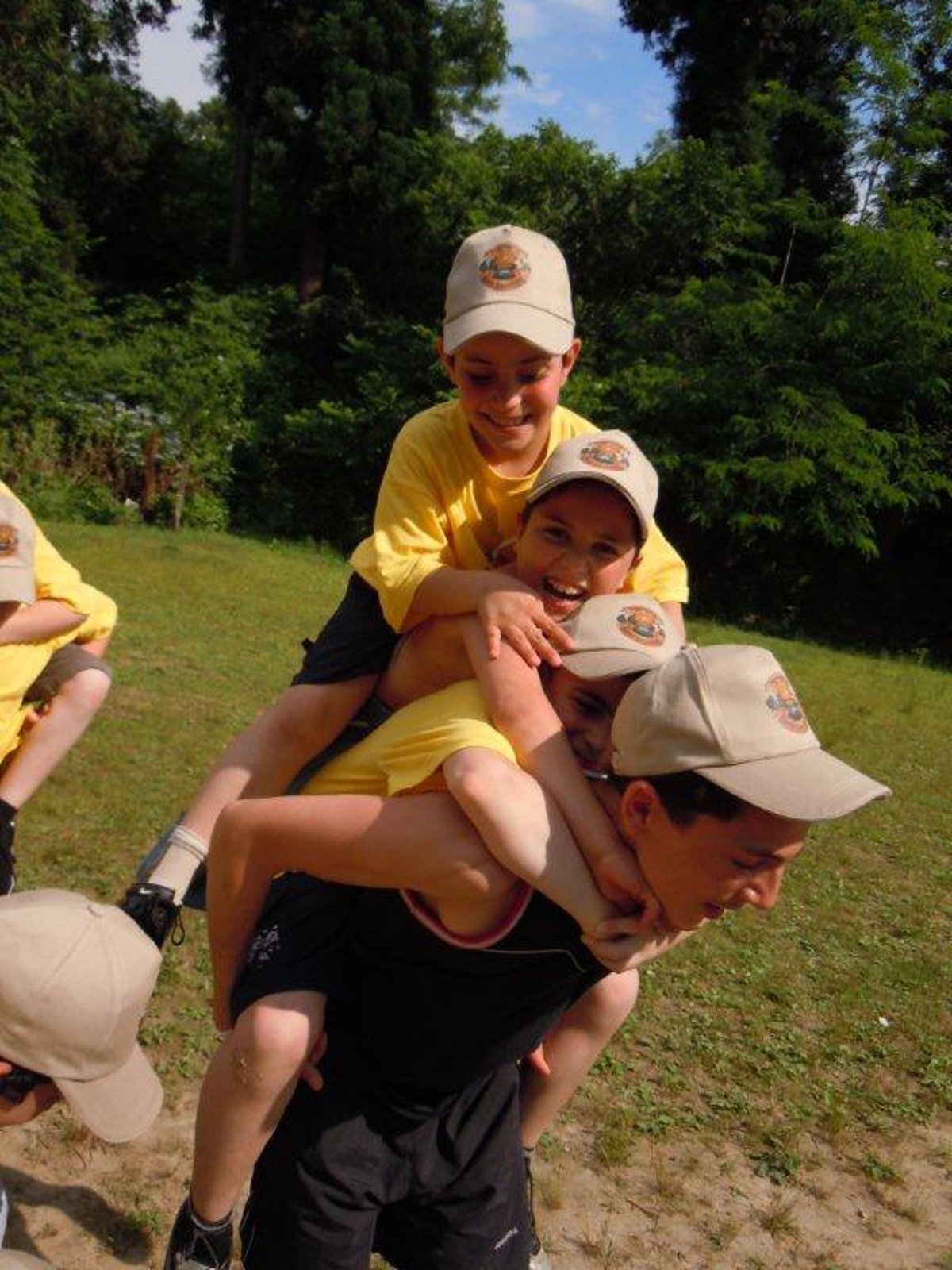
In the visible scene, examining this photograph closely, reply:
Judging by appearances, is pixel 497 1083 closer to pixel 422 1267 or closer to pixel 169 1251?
pixel 422 1267

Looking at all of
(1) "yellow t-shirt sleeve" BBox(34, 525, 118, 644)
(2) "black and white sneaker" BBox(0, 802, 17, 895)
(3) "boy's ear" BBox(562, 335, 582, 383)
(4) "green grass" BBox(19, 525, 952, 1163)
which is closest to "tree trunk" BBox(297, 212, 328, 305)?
(4) "green grass" BBox(19, 525, 952, 1163)

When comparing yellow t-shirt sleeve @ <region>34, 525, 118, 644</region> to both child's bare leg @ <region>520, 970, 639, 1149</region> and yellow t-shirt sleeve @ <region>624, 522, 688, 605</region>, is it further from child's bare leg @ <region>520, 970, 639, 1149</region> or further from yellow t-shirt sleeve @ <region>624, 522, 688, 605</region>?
child's bare leg @ <region>520, 970, 639, 1149</region>

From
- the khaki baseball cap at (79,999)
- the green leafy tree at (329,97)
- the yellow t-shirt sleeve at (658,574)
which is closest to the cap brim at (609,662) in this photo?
the yellow t-shirt sleeve at (658,574)

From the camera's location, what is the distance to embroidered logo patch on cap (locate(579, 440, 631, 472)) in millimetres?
2262

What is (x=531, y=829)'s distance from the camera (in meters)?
1.74

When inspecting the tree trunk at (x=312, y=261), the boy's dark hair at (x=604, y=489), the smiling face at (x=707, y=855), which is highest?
the tree trunk at (x=312, y=261)

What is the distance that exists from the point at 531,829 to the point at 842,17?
2220 centimetres

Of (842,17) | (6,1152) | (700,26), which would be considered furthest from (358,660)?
(700,26)

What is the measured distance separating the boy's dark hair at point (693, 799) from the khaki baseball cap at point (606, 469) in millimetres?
723

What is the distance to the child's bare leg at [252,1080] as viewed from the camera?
6.76 feet

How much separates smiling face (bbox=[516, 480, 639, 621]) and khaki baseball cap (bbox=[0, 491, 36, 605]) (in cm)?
197

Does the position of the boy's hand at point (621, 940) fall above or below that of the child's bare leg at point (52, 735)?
above

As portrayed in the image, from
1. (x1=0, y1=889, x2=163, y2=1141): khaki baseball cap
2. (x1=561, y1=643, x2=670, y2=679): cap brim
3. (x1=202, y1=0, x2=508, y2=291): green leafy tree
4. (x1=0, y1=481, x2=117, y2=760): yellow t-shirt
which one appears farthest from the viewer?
(x1=202, y1=0, x2=508, y2=291): green leafy tree

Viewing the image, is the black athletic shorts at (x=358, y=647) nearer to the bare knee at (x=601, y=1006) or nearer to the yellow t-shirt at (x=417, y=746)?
the yellow t-shirt at (x=417, y=746)
